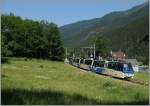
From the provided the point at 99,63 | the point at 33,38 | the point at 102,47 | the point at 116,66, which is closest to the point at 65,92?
the point at 116,66

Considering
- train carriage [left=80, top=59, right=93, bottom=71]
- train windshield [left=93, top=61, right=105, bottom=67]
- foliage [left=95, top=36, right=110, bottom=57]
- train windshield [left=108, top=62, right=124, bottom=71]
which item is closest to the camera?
train windshield [left=108, top=62, right=124, bottom=71]

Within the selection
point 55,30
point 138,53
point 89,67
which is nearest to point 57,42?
point 55,30

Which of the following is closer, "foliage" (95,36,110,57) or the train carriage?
the train carriage

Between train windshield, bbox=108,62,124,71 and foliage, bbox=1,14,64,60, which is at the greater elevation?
foliage, bbox=1,14,64,60

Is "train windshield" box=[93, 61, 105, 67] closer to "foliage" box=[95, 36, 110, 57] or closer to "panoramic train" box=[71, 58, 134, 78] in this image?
"panoramic train" box=[71, 58, 134, 78]

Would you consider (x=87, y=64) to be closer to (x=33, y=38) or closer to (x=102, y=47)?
(x=33, y=38)

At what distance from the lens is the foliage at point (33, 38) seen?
113m

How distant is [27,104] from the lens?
10.5 m

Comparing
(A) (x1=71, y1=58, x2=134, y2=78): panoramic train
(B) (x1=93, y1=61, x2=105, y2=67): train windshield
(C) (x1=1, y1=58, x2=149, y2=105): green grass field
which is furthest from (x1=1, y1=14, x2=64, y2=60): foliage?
(C) (x1=1, y1=58, x2=149, y2=105): green grass field

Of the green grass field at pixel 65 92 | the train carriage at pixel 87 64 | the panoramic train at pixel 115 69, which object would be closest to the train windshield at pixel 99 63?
the panoramic train at pixel 115 69

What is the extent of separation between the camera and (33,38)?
11894cm

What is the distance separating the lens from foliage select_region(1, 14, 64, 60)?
113188mm

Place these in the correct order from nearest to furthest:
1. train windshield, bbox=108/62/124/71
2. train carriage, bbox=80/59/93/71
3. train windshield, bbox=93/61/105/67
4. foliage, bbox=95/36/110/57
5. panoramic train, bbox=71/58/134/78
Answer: panoramic train, bbox=71/58/134/78, train windshield, bbox=108/62/124/71, train windshield, bbox=93/61/105/67, train carriage, bbox=80/59/93/71, foliage, bbox=95/36/110/57

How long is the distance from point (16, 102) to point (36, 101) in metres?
0.60
